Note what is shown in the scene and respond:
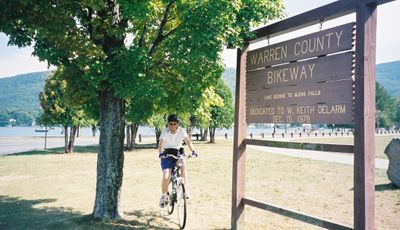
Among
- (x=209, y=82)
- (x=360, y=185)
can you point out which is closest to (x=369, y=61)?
(x=360, y=185)

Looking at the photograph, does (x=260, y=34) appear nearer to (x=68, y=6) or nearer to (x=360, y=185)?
(x=360, y=185)

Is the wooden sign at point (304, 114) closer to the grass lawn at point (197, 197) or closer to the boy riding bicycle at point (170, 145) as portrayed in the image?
the boy riding bicycle at point (170, 145)

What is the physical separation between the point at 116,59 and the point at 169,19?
209cm

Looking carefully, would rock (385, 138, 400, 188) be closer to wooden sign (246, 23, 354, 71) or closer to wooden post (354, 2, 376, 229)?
wooden sign (246, 23, 354, 71)

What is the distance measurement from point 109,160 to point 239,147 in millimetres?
3246

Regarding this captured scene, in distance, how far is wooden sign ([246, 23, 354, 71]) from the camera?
5.73 m

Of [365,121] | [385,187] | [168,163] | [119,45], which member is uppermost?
[119,45]

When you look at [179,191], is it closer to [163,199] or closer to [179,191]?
[179,191]

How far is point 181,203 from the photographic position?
8.30m

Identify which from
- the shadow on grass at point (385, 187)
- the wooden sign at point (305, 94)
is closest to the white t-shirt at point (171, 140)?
the wooden sign at point (305, 94)

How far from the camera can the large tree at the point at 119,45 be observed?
7.15m

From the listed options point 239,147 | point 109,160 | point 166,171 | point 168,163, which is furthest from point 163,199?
point 239,147

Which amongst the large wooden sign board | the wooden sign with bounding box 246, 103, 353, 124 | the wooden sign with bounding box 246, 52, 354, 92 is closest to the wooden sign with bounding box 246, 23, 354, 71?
the large wooden sign board

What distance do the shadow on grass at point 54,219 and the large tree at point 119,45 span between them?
425 mm
